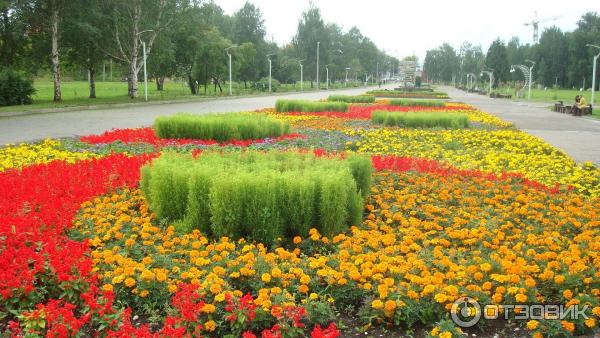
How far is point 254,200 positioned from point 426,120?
13.1m

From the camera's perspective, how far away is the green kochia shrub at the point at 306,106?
2262cm

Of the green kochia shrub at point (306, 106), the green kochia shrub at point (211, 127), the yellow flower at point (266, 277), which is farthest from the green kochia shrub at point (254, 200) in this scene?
the green kochia shrub at point (306, 106)

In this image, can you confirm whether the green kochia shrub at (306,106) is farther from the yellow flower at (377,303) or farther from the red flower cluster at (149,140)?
the yellow flower at (377,303)

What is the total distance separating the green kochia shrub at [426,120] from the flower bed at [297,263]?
32.0 ft

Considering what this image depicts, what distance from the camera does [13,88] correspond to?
26703 mm

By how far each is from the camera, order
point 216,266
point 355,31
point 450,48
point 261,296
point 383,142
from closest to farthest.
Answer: point 261,296
point 216,266
point 383,142
point 355,31
point 450,48

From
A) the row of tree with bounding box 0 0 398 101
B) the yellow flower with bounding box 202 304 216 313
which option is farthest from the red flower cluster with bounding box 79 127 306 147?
the row of tree with bounding box 0 0 398 101

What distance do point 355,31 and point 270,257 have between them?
13223 cm

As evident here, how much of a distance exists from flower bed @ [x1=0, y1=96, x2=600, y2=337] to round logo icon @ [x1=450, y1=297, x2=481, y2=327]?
0.21 feet

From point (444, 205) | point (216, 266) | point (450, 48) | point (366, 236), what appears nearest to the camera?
point (216, 266)

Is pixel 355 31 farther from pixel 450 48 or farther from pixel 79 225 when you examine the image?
pixel 79 225

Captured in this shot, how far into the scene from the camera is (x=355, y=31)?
13138 centimetres

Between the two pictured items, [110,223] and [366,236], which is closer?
[366,236]

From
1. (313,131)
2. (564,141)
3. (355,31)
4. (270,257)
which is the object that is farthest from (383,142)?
(355,31)
